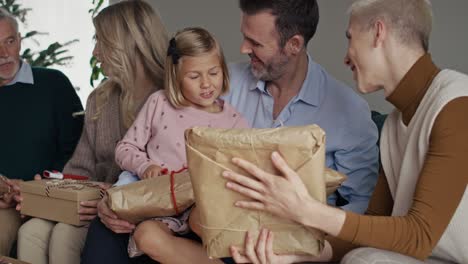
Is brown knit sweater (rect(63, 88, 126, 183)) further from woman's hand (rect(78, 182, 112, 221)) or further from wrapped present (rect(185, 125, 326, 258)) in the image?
wrapped present (rect(185, 125, 326, 258))

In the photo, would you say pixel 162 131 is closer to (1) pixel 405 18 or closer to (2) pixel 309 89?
(2) pixel 309 89

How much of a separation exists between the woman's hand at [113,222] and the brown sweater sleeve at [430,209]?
0.76 metres

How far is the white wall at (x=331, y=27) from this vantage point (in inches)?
108

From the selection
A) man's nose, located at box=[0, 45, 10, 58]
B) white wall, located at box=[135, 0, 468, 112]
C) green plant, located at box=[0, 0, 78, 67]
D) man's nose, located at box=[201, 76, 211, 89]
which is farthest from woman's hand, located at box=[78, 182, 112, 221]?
green plant, located at box=[0, 0, 78, 67]

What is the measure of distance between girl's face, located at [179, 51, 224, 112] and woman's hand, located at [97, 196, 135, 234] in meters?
0.47

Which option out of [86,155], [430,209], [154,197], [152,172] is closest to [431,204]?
[430,209]

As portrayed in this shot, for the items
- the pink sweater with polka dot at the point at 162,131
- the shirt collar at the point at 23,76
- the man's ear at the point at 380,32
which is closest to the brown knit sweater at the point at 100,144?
the pink sweater with polka dot at the point at 162,131

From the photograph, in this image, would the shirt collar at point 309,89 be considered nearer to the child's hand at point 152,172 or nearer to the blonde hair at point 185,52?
the blonde hair at point 185,52

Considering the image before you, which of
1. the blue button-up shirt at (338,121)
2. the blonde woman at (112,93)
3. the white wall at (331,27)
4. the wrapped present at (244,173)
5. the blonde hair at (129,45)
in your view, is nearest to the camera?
the wrapped present at (244,173)

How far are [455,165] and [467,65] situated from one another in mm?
1346

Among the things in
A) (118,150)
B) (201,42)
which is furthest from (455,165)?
(118,150)

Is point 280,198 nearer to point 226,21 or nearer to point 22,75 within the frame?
point 22,75

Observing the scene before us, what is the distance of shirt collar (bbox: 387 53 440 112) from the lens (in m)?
1.66

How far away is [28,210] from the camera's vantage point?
243cm
